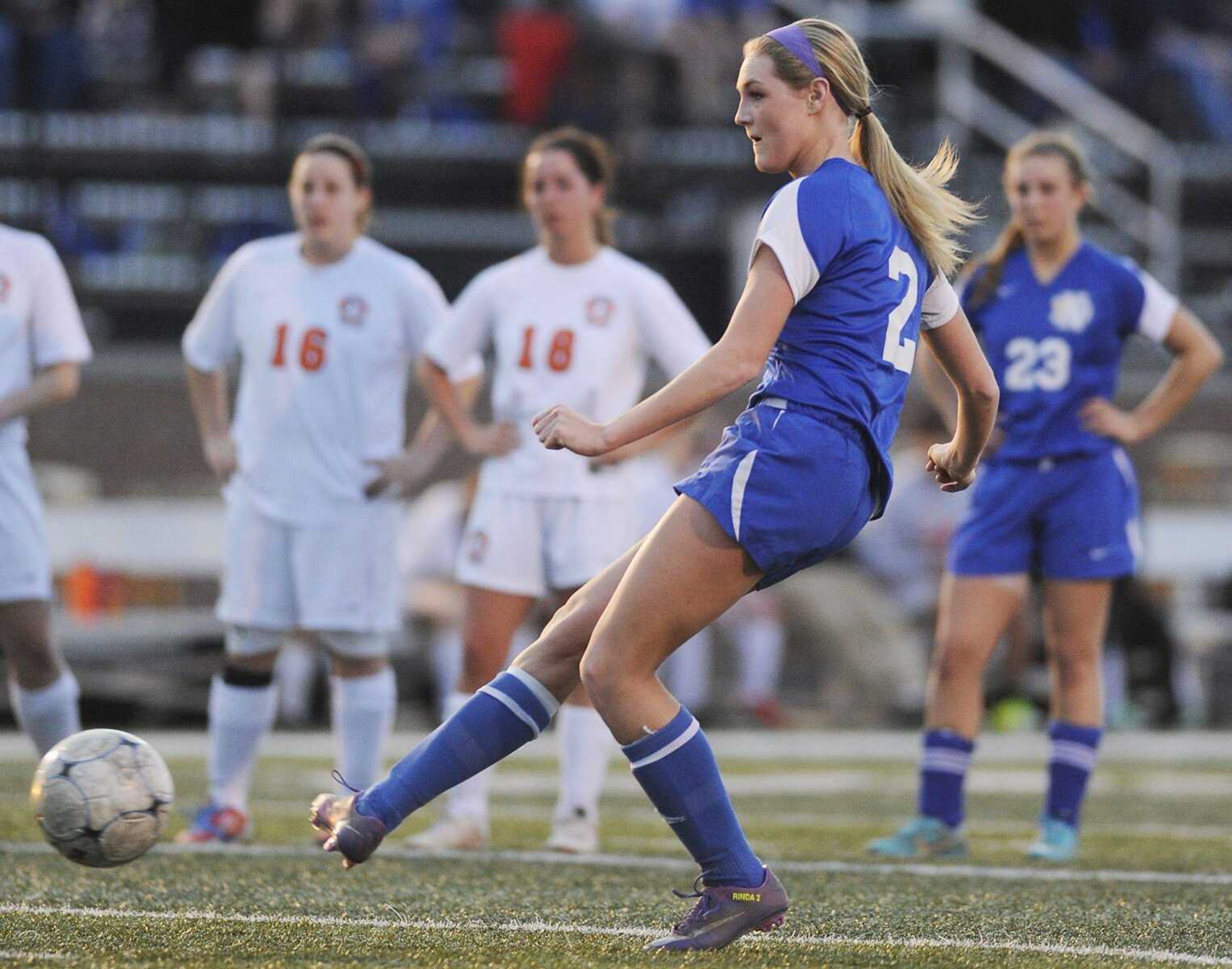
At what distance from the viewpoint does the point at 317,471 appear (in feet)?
22.3

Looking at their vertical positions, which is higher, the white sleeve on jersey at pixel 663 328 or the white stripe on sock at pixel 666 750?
the white sleeve on jersey at pixel 663 328

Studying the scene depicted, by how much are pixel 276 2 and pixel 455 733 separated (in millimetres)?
13610

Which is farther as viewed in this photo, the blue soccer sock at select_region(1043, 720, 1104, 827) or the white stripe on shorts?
the blue soccer sock at select_region(1043, 720, 1104, 827)

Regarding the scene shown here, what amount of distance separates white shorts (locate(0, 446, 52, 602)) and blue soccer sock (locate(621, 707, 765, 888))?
2.64 metres

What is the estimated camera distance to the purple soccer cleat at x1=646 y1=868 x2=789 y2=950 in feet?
13.9

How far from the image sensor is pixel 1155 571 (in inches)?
572

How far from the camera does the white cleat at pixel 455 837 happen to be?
6523 mm

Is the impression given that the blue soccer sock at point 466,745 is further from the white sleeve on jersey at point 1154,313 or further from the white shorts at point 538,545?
the white sleeve on jersey at point 1154,313

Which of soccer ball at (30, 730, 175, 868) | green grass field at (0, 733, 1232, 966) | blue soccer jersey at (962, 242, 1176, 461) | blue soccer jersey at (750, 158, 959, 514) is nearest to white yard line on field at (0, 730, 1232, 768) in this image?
green grass field at (0, 733, 1232, 966)

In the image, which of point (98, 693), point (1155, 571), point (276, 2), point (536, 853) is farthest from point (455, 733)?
point (276, 2)

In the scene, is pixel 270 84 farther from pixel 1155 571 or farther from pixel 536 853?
pixel 536 853

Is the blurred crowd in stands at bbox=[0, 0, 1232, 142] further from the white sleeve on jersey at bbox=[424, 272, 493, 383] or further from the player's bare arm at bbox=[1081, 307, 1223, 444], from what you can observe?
the player's bare arm at bbox=[1081, 307, 1223, 444]

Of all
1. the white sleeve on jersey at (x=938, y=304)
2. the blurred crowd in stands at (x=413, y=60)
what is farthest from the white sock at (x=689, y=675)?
the white sleeve on jersey at (x=938, y=304)

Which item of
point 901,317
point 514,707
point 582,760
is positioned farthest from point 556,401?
point 901,317
